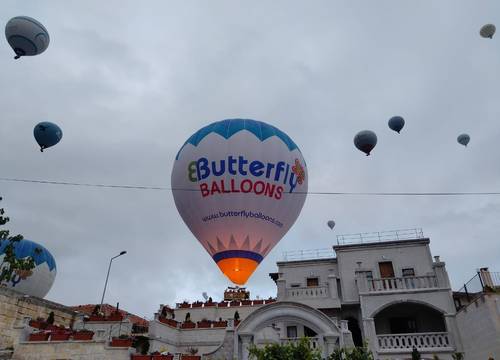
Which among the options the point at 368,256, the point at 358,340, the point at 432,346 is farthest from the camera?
the point at 368,256

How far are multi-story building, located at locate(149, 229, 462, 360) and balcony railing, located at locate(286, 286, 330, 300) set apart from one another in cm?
7

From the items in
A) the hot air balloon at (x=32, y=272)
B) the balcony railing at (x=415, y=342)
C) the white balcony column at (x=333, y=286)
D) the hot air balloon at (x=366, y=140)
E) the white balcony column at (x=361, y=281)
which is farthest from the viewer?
the hot air balloon at (x=32, y=272)

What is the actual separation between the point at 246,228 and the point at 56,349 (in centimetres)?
1393

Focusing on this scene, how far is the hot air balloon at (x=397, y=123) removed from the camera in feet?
79.5

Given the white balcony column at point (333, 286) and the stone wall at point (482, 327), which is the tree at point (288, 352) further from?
the white balcony column at point (333, 286)

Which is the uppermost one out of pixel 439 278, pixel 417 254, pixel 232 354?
pixel 417 254

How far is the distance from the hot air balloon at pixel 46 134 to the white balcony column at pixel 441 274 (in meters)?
23.0

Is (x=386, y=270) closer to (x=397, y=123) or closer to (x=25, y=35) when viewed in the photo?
(x=397, y=123)

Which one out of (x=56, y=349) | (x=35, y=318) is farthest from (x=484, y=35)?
(x=35, y=318)

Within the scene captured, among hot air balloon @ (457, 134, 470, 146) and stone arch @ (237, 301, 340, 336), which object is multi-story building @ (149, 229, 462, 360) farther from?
hot air balloon @ (457, 134, 470, 146)

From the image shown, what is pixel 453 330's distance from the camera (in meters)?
22.2

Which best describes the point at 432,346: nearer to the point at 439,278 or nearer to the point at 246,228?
the point at 439,278

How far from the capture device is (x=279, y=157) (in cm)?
2159

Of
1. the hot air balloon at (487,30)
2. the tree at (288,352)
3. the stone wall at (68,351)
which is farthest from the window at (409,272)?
the tree at (288,352)
